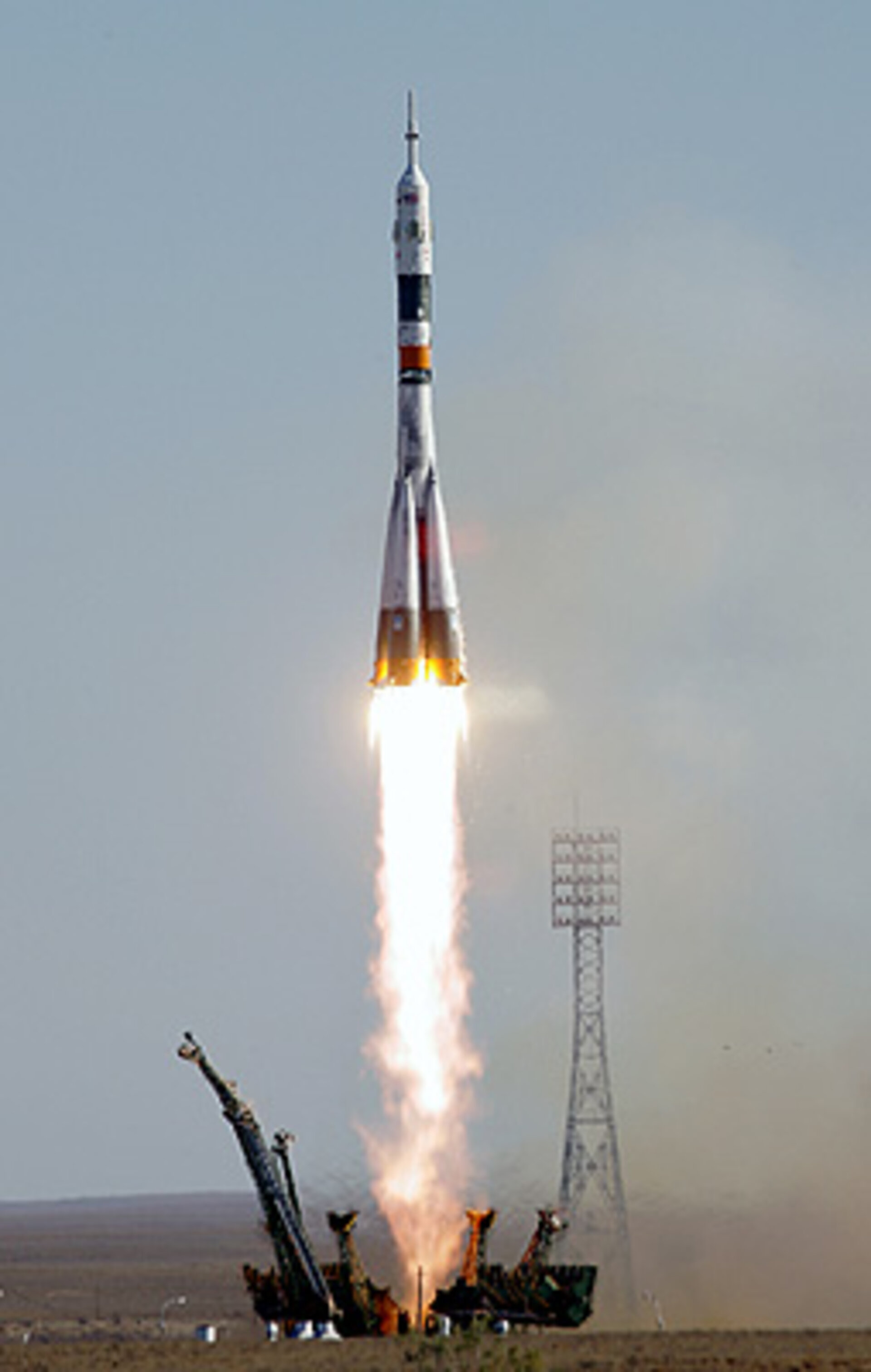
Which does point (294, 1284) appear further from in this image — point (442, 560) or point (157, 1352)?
point (442, 560)

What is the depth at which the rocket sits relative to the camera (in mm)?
112188

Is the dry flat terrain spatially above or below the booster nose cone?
below

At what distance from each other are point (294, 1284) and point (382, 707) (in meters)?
17.8

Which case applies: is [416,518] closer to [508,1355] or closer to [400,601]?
[400,601]

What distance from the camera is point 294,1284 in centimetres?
10775

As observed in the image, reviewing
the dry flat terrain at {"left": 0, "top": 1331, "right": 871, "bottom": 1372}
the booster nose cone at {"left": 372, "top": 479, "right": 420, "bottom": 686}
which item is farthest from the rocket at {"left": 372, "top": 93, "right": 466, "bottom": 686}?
the dry flat terrain at {"left": 0, "top": 1331, "right": 871, "bottom": 1372}

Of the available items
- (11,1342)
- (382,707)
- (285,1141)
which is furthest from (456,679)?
(11,1342)

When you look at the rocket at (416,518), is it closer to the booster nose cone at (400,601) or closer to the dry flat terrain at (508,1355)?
the booster nose cone at (400,601)

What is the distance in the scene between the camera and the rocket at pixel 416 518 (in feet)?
368

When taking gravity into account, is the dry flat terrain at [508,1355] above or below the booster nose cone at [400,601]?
below

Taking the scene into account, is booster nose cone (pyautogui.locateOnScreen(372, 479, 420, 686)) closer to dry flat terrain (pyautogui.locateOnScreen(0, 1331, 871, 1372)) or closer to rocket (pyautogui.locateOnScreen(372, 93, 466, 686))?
rocket (pyautogui.locateOnScreen(372, 93, 466, 686))

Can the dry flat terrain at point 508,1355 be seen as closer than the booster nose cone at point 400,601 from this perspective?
Yes

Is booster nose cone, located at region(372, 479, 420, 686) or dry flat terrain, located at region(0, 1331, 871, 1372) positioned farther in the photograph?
booster nose cone, located at region(372, 479, 420, 686)

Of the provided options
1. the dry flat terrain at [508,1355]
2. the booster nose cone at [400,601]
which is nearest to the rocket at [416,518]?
the booster nose cone at [400,601]
